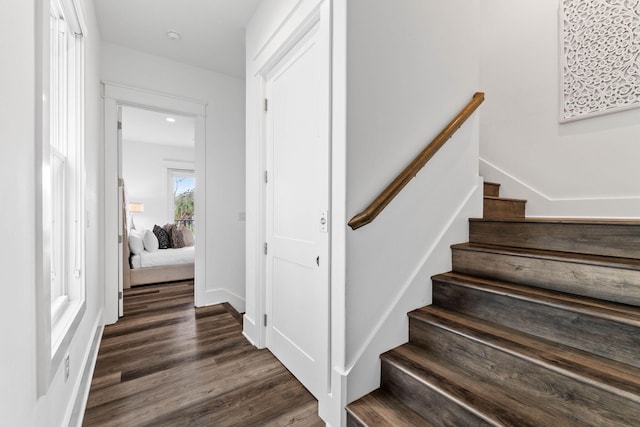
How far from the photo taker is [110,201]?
287 centimetres

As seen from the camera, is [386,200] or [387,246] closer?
[386,200]

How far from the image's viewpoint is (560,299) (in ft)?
4.25

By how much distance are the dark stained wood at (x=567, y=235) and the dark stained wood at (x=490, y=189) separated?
2.75 ft

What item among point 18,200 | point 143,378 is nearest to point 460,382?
point 18,200

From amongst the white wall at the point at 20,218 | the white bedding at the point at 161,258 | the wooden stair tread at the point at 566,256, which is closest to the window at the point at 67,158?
the white wall at the point at 20,218

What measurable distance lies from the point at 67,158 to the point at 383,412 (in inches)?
92.1

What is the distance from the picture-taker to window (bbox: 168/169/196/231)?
7062 mm

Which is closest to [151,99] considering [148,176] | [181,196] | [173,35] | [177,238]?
[173,35]

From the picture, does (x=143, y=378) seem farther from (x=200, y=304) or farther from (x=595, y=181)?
(x=595, y=181)

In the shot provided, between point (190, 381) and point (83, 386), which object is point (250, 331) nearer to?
point (190, 381)

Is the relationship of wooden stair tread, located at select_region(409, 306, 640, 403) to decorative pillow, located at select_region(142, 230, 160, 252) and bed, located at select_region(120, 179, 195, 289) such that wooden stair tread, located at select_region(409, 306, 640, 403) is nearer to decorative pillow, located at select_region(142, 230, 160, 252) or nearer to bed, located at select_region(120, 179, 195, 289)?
bed, located at select_region(120, 179, 195, 289)

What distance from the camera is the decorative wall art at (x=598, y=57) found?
212cm

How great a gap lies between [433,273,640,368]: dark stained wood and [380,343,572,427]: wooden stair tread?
1.09ft

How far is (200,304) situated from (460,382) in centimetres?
282
